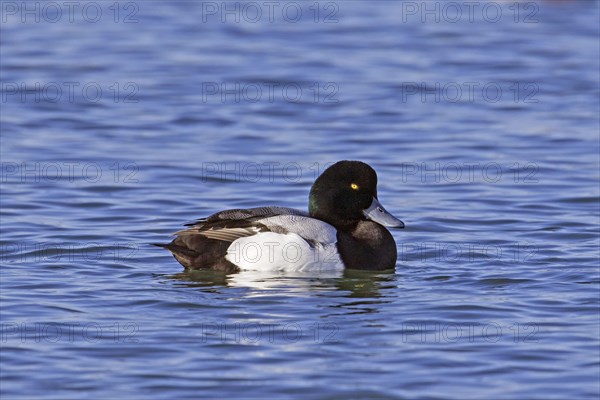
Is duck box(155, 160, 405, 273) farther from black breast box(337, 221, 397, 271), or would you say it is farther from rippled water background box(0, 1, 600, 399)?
rippled water background box(0, 1, 600, 399)

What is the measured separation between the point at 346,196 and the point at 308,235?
2.13 ft

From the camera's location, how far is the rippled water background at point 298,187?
7867mm

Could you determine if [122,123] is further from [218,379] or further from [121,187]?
A: [218,379]

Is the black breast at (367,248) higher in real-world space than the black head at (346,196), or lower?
lower

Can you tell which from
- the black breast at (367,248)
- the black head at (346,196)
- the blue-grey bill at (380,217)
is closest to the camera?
the black breast at (367,248)

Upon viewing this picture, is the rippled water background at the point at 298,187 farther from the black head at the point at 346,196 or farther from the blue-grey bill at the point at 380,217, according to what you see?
the black head at the point at 346,196

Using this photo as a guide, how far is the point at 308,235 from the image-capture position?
1001 centimetres

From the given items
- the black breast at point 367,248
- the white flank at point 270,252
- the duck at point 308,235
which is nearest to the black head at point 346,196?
the duck at point 308,235

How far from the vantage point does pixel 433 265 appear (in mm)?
10484

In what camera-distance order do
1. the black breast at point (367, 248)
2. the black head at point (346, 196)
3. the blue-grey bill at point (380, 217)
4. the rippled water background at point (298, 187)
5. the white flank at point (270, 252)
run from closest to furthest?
1. the rippled water background at point (298, 187)
2. the white flank at point (270, 252)
3. the black breast at point (367, 248)
4. the black head at point (346, 196)
5. the blue-grey bill at point (380, 217)

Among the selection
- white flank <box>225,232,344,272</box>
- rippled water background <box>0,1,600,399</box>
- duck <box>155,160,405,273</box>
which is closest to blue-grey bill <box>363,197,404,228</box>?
duck <box>155,160,405,273</box>

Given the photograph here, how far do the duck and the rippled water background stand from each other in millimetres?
159

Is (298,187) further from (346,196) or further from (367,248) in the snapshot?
(367,248)

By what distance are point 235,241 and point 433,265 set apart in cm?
165
